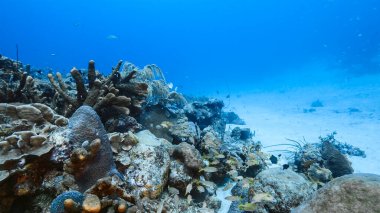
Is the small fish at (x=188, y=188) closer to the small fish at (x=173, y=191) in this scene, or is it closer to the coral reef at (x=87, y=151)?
the small fish at (x=173, y=191)

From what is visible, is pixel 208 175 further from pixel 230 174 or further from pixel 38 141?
pixel 38 141

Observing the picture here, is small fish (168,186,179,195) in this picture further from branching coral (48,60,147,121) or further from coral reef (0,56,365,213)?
branching coral (48,60,147,121)

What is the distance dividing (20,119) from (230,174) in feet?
13.6

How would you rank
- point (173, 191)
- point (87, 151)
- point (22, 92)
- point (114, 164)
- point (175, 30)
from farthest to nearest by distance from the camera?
1. point (175, 30)
2. point (22, 92)
3. point (173, 191)
4. point (114, 164)
5. point (87, 151)

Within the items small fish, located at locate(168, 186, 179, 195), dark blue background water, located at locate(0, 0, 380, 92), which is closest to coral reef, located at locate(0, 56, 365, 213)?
small fish, located at locate(168, 186, 179, 195)

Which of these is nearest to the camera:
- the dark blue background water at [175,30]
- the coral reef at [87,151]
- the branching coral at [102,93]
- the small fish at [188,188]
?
the coral reef at [87,151]

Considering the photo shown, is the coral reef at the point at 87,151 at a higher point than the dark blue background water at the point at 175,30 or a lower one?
lower

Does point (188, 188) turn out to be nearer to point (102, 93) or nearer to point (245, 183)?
point (245, 183)

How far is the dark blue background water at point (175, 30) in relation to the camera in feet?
401

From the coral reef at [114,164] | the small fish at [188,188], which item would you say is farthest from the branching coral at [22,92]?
the small fish at [188,188]

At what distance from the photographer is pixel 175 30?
7062 inches

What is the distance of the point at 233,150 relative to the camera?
22.5 feet

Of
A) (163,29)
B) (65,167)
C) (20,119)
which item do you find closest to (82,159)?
(65,167)

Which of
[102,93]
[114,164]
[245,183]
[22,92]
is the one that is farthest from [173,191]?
[22,92]
